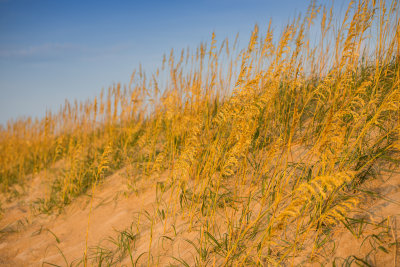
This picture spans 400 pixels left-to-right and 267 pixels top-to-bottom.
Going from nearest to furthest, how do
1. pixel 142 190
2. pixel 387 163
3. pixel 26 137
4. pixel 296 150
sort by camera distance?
pixel 387 163 → pixel 296 150 → pixel 142 190 → pixel 26 137

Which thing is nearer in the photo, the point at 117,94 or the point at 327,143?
the point at 327,143

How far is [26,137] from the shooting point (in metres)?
5.52

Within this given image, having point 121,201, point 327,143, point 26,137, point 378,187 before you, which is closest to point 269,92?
point 327,143

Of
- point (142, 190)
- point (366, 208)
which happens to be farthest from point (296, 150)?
point (142, 190)

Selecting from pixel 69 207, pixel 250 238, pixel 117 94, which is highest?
pixel 117 94

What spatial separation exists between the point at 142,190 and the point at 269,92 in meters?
1.95

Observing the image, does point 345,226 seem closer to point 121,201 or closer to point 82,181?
point 121,201

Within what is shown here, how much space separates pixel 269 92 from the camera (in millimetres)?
1854

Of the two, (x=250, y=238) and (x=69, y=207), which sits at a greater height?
(x=250, y=238)

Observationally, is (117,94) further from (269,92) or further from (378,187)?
(378,187)

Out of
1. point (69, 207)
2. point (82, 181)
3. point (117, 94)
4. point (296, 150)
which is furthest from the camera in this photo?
point (117, 94)

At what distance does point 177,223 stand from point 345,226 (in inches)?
51.4

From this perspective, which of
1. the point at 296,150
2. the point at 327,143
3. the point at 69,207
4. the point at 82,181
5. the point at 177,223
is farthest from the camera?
the point at 82,181

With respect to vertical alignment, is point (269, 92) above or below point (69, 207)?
above
